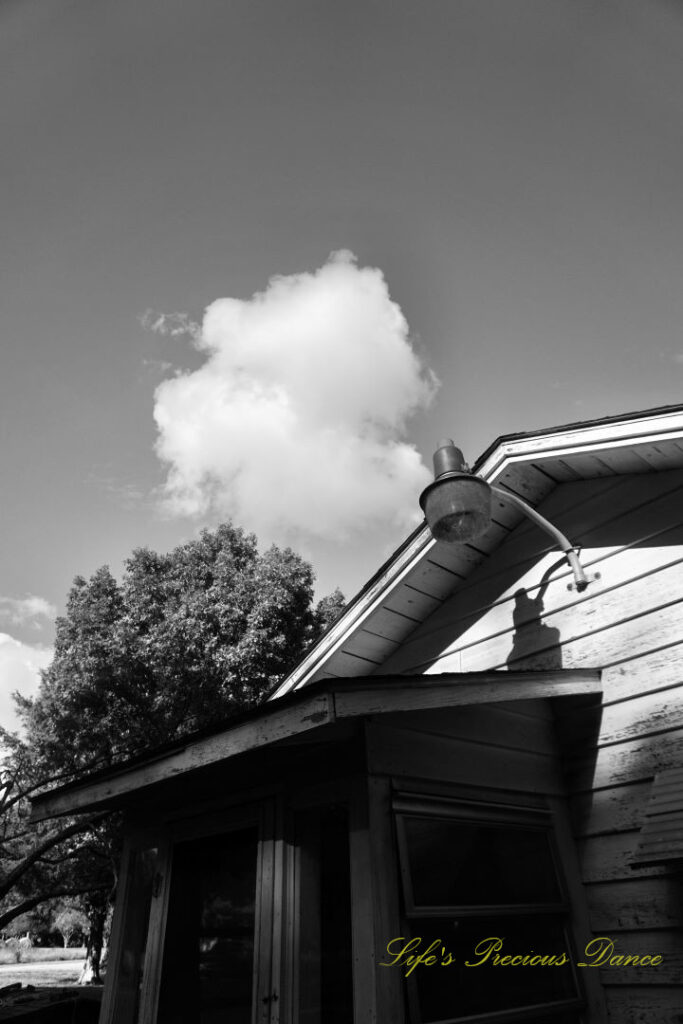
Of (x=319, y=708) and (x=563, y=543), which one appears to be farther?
(x=563, y=543)

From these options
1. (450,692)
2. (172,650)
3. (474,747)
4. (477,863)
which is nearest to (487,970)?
(477,863)

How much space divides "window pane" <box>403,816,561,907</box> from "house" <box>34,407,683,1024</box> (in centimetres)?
1

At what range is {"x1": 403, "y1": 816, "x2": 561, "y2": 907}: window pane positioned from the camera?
3072 mm

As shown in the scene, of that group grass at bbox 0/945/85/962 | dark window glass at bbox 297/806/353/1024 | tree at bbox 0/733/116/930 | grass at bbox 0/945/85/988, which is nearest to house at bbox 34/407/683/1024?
dark window glass at bbox 297/806/353/1024

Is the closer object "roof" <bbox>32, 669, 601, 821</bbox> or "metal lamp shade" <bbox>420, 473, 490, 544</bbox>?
"roof" <bbox>32, 669, 601, 821</bbox>

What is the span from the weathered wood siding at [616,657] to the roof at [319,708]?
1.00ft

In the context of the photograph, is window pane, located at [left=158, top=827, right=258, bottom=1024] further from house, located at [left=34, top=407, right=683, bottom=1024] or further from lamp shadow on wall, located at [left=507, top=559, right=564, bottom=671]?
lamp shadow on wall, located at [left=507, top=559, right=564, bottom=671]

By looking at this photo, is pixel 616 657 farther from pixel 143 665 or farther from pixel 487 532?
pixel 143 665

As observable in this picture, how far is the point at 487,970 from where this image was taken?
3.15 metres

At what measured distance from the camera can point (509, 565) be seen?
5.29m

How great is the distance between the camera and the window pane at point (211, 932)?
3660 mm

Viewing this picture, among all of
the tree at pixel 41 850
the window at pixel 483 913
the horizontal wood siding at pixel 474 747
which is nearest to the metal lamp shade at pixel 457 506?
the horizontal wood siding at pixel 474 747

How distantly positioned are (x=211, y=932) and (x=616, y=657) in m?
3.09

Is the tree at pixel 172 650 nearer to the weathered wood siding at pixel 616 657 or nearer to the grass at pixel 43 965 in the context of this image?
the weathered wood siding at pixel 616 657
